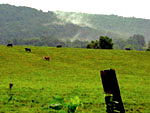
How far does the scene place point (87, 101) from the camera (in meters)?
22.0

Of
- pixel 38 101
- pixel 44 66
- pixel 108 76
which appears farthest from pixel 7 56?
pixel 108 76

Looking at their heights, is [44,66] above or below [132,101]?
above

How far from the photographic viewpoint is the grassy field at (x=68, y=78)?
20900 millimetres

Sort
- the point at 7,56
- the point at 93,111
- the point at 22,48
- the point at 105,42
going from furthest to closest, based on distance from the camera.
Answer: the point at 105,42 → the point at 22,48 → the point at 7,56 → the point at 93,111

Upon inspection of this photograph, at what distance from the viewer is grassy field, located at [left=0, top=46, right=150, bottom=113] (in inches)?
823

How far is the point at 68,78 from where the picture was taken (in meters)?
40.2

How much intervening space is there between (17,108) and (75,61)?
137 feet

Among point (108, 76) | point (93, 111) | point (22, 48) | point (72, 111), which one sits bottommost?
point (93, 111)

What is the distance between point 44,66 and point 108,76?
142 feet

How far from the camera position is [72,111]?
6.52 m

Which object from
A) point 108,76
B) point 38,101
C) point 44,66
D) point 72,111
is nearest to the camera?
point 72,111

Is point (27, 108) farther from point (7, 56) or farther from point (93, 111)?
point (7, 56)

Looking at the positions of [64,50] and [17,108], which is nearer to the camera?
[17,108]

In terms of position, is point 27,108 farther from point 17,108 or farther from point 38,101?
point 38,101
